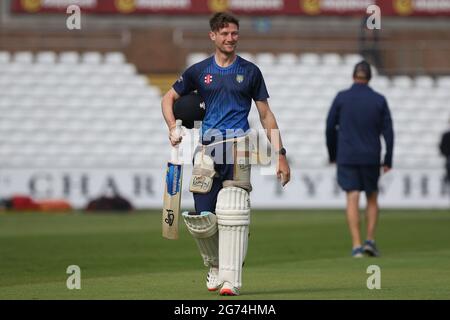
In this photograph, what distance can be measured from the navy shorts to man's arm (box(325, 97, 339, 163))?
231mm

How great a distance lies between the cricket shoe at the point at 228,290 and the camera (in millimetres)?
9734

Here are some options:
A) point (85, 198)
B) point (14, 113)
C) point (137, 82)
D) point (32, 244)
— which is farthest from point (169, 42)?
point (32, 244)

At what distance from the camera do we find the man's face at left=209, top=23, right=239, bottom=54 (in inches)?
387

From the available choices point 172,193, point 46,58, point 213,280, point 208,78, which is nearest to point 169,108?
point 208,78

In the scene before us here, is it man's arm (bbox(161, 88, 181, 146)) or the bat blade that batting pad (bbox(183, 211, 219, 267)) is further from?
man's arm (bbox(161, 88, 181, 146))

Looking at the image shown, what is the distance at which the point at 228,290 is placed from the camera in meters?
9.73

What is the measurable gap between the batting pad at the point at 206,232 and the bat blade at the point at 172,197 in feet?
0.34

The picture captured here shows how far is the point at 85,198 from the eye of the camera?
28141 mm

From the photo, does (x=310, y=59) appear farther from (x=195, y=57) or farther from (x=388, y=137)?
(x=388, y=137)

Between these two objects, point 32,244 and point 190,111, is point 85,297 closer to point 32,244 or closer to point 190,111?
point 190,111

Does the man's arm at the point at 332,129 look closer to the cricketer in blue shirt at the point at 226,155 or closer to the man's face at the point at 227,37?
the cricketer in blue shirt at the point at 226,155

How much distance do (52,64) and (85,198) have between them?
6937mm

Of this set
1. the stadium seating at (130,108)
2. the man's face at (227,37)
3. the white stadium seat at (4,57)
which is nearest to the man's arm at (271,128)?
the man's face at (227,37)
